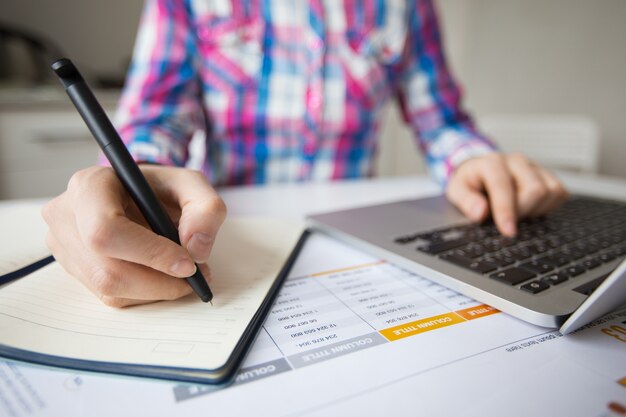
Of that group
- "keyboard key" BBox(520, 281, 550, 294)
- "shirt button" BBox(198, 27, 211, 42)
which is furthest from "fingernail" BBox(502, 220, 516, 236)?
"shirt button" BBox(198, 27, 211, 42)

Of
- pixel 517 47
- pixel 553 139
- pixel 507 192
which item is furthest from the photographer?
pixel 517 47

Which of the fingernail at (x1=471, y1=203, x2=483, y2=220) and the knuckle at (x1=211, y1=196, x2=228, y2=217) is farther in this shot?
the fingernail at (x1=471, y1=203, x2=483, y2=220)

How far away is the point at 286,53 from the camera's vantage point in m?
0.65

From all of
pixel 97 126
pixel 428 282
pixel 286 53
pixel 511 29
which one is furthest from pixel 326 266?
pixel 511 29

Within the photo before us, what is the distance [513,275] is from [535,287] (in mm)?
17

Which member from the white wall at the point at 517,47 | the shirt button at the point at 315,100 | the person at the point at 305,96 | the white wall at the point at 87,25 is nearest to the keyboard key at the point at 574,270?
the person at the point at 305,96

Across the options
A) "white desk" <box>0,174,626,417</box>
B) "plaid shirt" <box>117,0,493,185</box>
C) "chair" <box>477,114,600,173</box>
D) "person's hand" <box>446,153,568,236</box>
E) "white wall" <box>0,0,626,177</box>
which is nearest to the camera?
"white desk" <box>0,174,626,417</box>

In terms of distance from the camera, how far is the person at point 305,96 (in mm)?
469

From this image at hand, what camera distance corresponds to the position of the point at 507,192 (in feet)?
1.29

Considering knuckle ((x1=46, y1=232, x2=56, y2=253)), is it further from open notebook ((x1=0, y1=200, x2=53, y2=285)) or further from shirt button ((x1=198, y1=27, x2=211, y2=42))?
shirt button ((x1=198, y1=27, x2=211, y2=42))

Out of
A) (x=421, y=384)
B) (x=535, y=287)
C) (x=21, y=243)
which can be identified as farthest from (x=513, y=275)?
(x=21, y=243)

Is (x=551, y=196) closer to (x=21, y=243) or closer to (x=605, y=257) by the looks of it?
(x=605, y=257)

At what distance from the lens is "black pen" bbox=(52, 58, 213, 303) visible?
0.75 ft

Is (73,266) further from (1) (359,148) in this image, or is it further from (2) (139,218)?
(1) (359,148)
